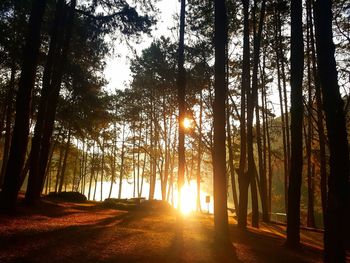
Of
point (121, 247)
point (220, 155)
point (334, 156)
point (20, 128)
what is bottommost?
point (121, 247)

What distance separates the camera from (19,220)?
8.19m

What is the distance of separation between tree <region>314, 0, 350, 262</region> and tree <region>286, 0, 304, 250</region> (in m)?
2.49

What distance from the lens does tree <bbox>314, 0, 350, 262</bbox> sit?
18.6ft

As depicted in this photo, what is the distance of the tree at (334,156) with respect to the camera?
5680 mm

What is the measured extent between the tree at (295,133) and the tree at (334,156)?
2.49 metres

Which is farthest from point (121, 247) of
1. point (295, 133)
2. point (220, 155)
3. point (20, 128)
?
point (295, 133)

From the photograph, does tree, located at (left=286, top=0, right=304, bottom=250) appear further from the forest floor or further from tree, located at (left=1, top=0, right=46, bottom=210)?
tree, located at (left=1, top=0, right=46, bottom=210)

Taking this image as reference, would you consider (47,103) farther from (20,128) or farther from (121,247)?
(121,247)

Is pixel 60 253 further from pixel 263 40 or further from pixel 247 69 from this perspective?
pixel 263 40

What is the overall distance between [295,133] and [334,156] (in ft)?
9.51

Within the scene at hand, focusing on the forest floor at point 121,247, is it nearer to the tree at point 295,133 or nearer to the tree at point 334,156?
the tree at point 295,133

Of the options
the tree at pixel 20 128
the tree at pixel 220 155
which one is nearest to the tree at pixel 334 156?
the tree at pixel 220 155

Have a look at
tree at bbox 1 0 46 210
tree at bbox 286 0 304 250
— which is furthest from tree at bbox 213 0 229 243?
tree at bbox 1 0 46 210

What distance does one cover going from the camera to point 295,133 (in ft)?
28.5
